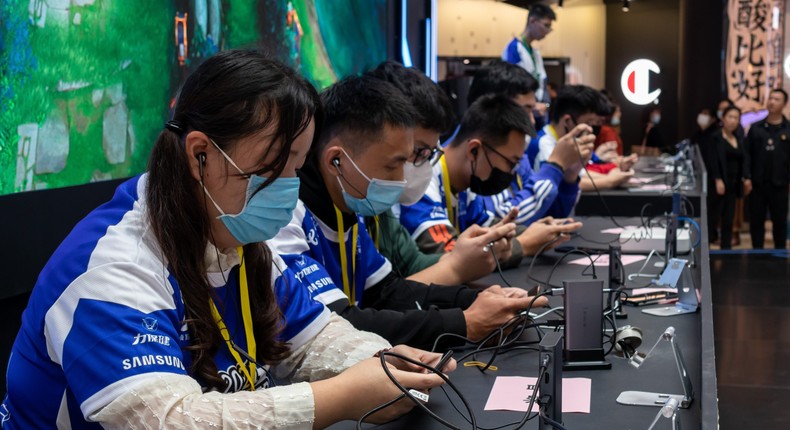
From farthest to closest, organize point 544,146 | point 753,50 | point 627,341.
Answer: point 753,50 → point 544,146 → point 627,341

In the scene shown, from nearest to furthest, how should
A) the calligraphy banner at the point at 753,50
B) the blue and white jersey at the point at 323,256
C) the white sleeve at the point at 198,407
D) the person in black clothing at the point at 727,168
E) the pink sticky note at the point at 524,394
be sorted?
1. the white sleeve at the point at 198,407
2. the pink sticky note at the point at 524,394
3. the blue and white jersey at the point at 323,256
4. the person in black clothing at the point at 727,168
5. the calligraphy banner at the point at 753,50

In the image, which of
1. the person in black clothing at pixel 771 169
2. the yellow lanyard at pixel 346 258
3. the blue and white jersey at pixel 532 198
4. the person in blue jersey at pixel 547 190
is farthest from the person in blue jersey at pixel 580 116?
the person in black clothing at pixel 771 169

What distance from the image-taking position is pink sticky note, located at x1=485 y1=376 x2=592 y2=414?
1.45 meters

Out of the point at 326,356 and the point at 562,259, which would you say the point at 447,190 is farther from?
the point at 326,356

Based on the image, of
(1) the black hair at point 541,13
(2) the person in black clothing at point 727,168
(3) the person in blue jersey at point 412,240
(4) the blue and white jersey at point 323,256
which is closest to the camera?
(4) the blue and white jersey at point 323,256

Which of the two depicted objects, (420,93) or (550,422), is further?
(420,93)

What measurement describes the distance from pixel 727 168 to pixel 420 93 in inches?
266

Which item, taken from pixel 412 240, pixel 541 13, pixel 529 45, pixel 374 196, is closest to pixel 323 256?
pixel 374 196

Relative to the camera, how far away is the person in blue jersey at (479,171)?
2.97m

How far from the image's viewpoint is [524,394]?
1.52 meters

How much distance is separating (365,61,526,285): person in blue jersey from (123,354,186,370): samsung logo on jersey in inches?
51.3

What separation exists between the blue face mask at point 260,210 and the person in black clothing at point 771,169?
26.0 ft

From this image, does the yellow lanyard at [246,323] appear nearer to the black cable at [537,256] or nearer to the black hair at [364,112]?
the black hair at [364,112]

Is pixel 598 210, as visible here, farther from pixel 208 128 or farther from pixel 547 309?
pixel 208 128
